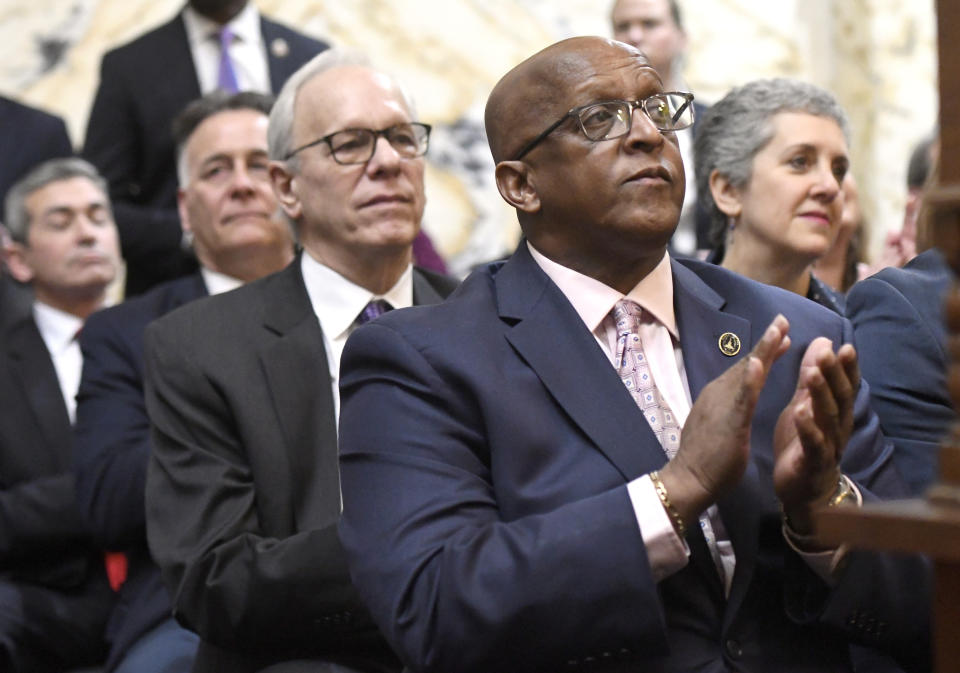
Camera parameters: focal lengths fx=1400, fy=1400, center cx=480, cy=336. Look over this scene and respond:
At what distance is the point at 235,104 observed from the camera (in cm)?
368

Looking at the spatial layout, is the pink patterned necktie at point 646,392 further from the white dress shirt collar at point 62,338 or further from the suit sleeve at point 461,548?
the white dress shirt collar at point 62,338

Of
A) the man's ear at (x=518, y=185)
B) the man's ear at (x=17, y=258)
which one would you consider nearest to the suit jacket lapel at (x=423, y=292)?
the man's ear at (x=518, y=185)

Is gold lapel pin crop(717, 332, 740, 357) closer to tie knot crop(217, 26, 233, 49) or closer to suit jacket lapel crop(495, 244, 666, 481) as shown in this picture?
suit jacket lapel crop(495, 244, 666, 481)

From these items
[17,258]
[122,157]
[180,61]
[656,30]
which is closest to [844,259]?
A: [656,30]

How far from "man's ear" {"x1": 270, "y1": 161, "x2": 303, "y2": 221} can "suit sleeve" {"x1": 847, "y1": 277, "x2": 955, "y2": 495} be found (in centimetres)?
129

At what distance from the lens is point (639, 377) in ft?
6.79

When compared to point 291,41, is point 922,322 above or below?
below

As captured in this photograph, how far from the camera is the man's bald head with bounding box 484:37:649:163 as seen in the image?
6.98ft

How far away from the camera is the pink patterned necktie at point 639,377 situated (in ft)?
6.65

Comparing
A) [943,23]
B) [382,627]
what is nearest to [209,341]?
[382,627]

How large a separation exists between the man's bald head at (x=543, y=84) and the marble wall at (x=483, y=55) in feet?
9.81

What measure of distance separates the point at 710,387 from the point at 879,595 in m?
0.42

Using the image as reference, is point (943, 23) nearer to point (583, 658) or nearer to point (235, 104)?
point (583, 658)

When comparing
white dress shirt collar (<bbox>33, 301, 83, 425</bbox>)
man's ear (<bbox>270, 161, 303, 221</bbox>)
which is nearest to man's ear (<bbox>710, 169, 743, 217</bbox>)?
man's ear (<bbox>270, 161, 303, 221</bbox>)
